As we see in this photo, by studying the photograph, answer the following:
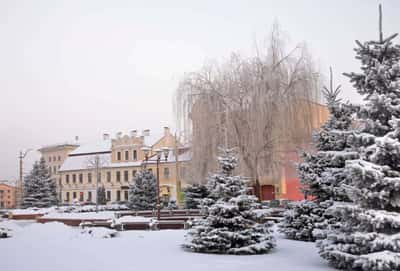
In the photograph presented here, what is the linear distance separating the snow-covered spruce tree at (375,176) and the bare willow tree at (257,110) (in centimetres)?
1232

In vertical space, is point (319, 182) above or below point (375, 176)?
below

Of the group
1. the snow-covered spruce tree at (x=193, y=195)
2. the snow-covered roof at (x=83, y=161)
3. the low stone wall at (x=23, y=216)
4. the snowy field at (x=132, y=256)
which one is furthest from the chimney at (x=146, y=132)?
the snowy field at (x=132, y=256)

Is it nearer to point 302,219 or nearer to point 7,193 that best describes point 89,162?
point 7,193

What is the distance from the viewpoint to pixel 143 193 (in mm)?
34938

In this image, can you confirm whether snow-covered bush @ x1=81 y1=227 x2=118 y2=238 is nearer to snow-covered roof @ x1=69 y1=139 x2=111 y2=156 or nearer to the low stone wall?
the low stone wall

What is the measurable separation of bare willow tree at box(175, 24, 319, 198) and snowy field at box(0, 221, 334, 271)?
7219 millimetres

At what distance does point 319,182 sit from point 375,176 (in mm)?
4821

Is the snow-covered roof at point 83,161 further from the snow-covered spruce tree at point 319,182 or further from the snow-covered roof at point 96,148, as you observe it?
the snow-covered spruce tree at point 319,182

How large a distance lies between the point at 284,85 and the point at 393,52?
13022mm

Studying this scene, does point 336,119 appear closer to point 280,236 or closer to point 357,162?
point 357,162

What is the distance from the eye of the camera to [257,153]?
2202cm

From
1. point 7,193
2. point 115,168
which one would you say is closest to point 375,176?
point 115,168

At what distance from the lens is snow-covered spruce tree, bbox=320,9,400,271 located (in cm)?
847

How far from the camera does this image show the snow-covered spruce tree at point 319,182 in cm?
1230
